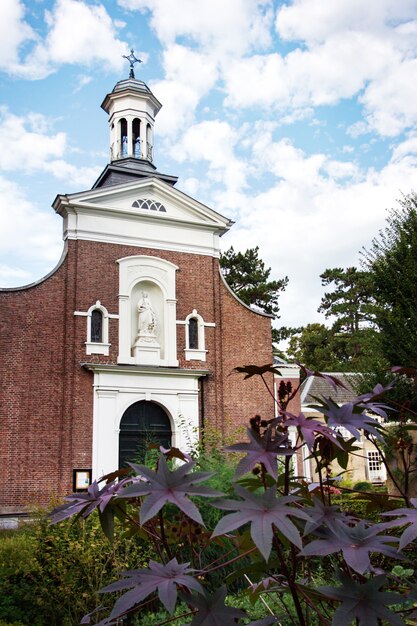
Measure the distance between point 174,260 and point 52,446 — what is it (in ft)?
23.9

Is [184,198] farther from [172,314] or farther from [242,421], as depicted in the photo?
[242,421]

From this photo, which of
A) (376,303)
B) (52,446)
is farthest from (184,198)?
(52,446)

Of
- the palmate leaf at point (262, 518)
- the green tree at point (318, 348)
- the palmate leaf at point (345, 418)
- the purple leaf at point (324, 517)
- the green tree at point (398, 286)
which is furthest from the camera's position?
the green tree at point (318, 348)

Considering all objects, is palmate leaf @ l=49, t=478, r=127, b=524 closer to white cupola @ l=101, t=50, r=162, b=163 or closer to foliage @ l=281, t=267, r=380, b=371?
white cupola @ l=101, t=50, r=162, b=163

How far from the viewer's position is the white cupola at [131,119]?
2434 cm

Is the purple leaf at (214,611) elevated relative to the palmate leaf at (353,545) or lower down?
lower down

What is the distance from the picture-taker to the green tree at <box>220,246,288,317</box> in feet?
129

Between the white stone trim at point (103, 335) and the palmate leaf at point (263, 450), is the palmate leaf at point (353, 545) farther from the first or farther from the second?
the white stone trim at point (103, 335)

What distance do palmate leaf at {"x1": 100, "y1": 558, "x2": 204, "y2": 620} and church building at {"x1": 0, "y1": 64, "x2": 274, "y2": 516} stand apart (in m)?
15.6

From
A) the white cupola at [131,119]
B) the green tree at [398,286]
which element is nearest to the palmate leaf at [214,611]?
the green tree at [398,286]

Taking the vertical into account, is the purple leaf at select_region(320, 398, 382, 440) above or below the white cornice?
below

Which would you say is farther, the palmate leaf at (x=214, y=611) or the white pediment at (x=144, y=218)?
the white pediment at (x=144, y=218)

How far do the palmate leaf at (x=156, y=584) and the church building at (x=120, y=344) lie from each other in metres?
15.6

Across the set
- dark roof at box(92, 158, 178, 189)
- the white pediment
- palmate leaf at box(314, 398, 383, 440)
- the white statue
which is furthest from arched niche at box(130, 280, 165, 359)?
palmate leaf at box(314, 398, 383, 440)
